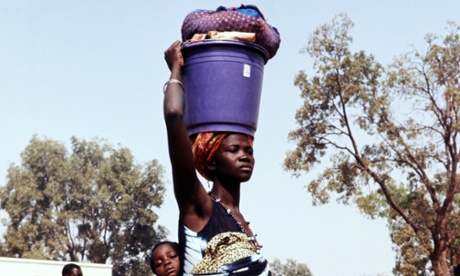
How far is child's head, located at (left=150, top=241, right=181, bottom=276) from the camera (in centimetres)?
359

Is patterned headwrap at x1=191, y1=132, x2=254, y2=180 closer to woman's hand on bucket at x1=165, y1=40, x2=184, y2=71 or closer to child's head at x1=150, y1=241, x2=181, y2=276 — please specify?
woman's hand on bucket at x1=165, y1=40, x2=184, y2=71

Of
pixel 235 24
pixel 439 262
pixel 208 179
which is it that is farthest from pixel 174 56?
pixel 439 262

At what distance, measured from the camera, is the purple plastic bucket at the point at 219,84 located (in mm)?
3146

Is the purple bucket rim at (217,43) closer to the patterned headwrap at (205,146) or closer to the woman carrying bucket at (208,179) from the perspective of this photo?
the woman carrying bucket at (208,179)

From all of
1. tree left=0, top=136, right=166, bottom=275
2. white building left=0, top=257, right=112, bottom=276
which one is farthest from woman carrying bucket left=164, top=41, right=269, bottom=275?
tree left=0, top=136, right=166, bottom=275

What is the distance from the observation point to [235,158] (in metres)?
3.24

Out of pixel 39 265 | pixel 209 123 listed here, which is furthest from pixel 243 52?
pixel 39 265

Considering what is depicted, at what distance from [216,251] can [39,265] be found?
70.8 ft

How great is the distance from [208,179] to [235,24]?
672mm

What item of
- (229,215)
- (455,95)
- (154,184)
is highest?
(154,184)

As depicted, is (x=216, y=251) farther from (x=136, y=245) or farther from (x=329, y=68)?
(x=136, y=245)

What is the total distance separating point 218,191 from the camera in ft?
10.9

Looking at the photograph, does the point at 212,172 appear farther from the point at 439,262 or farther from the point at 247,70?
the point at 439,262

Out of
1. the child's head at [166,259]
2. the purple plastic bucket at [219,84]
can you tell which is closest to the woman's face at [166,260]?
the child's head at [166,259]
